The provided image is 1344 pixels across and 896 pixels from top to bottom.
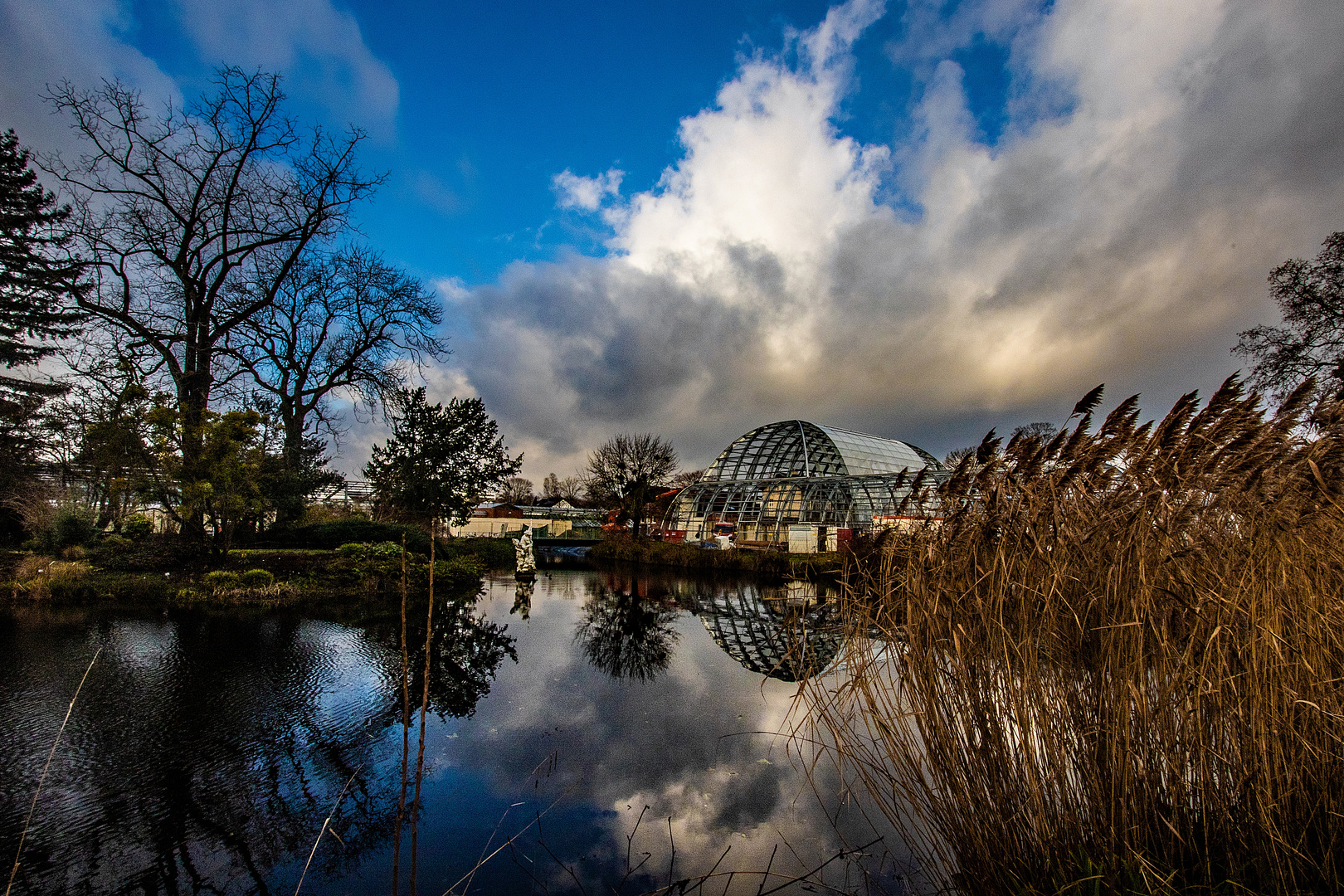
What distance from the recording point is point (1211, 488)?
2254 mm

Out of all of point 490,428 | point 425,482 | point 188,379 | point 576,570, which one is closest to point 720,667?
point 576,570

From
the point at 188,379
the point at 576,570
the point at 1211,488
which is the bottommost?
the point at 576,570

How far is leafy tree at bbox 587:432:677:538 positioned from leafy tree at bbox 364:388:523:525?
5061mm

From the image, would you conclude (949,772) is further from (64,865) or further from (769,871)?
(64,865)

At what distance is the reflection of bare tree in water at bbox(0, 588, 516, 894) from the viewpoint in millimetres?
2895

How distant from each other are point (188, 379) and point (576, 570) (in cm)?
1330

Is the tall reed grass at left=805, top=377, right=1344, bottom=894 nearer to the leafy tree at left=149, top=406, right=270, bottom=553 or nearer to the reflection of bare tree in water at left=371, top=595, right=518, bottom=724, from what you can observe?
the reflection of bare tree in water at left=371, top=595, right=518, bottom=724

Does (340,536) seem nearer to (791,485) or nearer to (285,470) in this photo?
(285,470)

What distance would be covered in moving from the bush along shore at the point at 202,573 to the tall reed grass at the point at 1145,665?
339 inches

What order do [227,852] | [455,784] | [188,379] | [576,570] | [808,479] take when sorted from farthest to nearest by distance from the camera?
[808,479] → [576,570] → [188,379] → [455,784] → [227,852]

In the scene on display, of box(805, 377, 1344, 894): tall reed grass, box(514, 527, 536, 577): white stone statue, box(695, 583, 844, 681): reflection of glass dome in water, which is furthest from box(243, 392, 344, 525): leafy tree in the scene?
box(805, 377, 1344, 894): tall reed grass

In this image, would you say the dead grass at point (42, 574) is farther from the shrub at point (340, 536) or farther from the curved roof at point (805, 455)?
the curved roof at point (805, 455)

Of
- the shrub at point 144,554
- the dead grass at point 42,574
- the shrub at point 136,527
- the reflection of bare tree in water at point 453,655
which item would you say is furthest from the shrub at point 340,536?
the reflection of bare tree in water at point 453,655

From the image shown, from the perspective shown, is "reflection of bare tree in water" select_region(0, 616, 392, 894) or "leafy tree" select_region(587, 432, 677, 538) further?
"leafy tree" select_region(587, 432, 677, 538)
